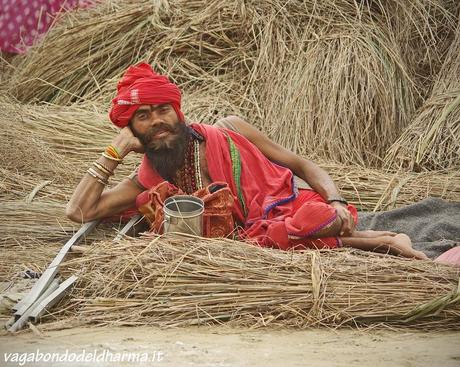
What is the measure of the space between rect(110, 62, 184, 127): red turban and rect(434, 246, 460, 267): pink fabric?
4.72 feet

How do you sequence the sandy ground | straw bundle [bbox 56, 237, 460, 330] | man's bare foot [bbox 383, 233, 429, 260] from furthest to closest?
man's bare foot [bbox 383, 233, 429, 260]
straw bundle [bbox 56, 237, 460, 330]
the sandy ground

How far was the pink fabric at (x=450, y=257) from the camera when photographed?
3.58 m

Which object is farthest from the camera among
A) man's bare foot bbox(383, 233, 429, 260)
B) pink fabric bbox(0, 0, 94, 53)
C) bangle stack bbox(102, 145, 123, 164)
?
pink fabric bbox(0, 0, 94, 53)

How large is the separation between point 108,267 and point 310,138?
2.37 meters

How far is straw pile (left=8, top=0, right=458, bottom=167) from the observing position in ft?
18.0

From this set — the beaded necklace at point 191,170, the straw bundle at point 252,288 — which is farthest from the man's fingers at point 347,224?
the beaded necklace at point 191,170

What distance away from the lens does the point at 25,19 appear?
712 cm

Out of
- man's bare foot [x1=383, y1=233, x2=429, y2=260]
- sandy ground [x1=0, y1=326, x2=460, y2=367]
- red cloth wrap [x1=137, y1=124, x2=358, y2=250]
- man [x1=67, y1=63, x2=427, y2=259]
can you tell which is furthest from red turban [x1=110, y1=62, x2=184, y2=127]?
sandy ground [x1=0, y1=326, x2=460, y2=367]

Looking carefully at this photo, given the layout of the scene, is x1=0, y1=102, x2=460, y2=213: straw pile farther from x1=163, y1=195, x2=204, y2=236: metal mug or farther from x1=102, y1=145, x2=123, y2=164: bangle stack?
x1=163, y1=195, x2=204, y2=236: metal mug

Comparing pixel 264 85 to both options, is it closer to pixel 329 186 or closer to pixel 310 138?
pixel 310 138

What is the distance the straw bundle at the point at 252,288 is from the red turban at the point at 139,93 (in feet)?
2.72

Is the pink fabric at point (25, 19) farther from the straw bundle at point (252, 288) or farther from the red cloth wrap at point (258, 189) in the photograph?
the straw bundle at point (252, 288)

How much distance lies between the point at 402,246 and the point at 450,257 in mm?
245

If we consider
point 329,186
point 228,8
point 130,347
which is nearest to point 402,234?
point 329,186
